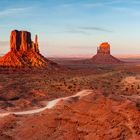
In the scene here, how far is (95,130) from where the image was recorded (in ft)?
104

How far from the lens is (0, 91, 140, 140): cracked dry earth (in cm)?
3109

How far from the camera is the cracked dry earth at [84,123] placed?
31094mm

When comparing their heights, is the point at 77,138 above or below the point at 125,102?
below

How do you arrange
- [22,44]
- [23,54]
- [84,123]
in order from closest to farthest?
1. [84,123]
2. [23,54]
3. [22,44]

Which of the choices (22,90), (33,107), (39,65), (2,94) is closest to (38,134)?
(33,107)

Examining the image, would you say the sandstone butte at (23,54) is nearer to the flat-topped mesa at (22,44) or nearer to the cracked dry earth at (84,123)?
the flat-topped mesa at (22,44)

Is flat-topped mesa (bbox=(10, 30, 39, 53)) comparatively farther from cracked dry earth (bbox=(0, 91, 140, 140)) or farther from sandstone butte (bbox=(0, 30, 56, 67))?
cracked dry earth (bbox=(0, 91, 140, 140))

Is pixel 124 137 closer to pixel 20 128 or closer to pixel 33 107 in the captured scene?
pixel 20 128

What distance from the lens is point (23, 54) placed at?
140 meters

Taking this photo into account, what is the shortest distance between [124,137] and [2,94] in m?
37.6

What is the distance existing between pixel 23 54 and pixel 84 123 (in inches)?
4285

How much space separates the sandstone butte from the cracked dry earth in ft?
309

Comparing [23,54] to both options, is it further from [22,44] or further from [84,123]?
[84,123]

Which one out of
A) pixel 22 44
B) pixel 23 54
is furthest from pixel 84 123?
pixel 22 44
